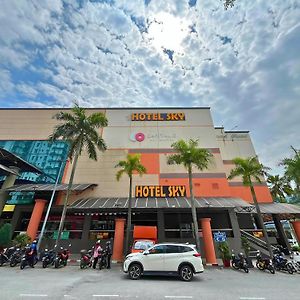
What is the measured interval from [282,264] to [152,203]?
503 inches

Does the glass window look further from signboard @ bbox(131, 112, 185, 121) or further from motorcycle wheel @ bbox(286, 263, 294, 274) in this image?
signboard @ bbox(131, 112, 185, 121)

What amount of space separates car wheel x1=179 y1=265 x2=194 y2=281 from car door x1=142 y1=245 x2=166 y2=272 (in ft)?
3.71

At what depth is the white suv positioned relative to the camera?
10844 mm

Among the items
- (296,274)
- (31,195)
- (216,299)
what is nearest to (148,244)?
(216,299)

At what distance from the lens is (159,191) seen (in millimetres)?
25812

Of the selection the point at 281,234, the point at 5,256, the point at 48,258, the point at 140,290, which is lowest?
the point at 140,290

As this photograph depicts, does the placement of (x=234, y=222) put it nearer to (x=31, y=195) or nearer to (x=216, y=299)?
(x=216, y=299)

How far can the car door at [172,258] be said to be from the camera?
10953 mm

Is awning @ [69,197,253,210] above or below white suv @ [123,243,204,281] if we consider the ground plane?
above

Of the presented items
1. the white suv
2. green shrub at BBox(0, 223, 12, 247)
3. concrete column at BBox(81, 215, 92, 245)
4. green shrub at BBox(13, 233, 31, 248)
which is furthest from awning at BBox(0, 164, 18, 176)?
the white suv

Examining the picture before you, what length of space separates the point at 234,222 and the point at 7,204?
27.4 meters

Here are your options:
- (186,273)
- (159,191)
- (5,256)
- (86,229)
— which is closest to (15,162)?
(86,229)

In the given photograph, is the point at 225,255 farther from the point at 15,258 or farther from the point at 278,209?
the point at 15,258

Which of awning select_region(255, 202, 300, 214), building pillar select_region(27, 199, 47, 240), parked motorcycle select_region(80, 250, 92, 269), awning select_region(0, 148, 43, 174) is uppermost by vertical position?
awning select_region(0, 148, 43, 174)
